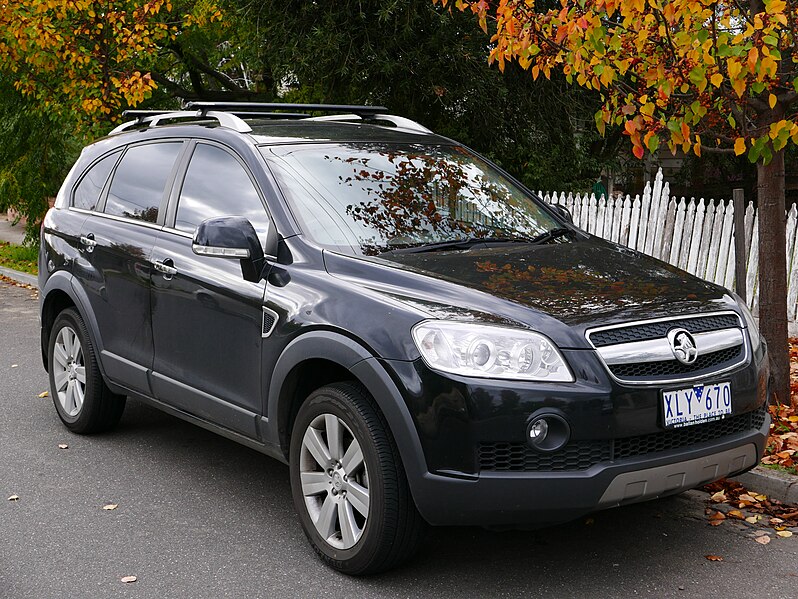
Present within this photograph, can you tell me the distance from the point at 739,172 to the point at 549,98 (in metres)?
8.20

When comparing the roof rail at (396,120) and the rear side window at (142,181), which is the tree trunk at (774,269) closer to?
the roof rail at (396,120)

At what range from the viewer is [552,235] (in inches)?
205

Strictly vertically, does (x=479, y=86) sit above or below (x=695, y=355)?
above

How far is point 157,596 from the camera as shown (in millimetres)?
4004

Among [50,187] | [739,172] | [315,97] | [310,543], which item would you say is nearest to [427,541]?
[310,543]

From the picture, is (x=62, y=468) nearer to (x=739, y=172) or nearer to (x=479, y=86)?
(x=479, y=86)

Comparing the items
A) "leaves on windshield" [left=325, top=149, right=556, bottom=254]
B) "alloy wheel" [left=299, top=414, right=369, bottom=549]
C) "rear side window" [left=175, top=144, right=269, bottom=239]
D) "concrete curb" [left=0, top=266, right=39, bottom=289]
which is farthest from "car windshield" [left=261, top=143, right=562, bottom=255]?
"concrete curb" [left=0, top=266, right=39, bottom=289]

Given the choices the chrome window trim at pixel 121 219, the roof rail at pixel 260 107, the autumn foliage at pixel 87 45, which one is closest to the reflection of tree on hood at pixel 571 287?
the roof rail at pixel 260 107

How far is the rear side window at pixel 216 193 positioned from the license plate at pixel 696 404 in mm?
1996

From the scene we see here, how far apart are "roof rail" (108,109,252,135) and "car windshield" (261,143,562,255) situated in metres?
0.33

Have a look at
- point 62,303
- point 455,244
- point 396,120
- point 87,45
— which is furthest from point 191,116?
point 87,45

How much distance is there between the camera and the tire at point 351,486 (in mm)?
3910

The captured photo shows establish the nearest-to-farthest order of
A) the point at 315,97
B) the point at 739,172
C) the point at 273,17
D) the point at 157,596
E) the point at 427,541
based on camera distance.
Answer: the point at 157,596 → the point at 427,541 → the point at 273,17 → the point at 315,97 → the point at 739,172

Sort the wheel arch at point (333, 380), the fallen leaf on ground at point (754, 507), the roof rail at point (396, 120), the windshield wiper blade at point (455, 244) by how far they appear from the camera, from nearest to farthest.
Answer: the wheel arch at point (333, 380) < the windshield wiper blade at point (455, 244) < the fallen leaf on ground at point (754, 507) < the roof rail at point (396, 120)
